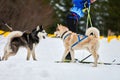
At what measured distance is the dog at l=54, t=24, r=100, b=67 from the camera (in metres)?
9.16

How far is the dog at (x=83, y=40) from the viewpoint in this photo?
9.16 m

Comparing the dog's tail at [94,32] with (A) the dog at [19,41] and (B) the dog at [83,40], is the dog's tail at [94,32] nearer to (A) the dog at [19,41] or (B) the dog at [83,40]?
(B) the dog at [83,40]

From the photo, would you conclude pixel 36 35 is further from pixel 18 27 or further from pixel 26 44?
pixel 18 27

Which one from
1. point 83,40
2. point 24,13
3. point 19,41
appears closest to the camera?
point 83,40

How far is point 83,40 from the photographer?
924 cm

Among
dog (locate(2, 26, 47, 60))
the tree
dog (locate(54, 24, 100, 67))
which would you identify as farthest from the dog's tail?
the tree

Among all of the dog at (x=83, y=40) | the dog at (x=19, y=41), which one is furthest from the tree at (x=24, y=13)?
the dog at (x=83, y=40)

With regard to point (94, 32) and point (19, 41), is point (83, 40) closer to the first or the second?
point (94, 32)

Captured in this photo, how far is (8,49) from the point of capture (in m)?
9.83

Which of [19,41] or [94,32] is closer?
[94,32]

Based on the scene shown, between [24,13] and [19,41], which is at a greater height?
[24,13]

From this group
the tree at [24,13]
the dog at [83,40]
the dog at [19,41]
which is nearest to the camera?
the dog at [83,40]

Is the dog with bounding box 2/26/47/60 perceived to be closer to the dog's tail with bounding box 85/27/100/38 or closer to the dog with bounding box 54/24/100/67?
the dog with bounding box 54/24/100/67

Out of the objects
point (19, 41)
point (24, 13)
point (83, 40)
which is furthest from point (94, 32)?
point (24, 13)
